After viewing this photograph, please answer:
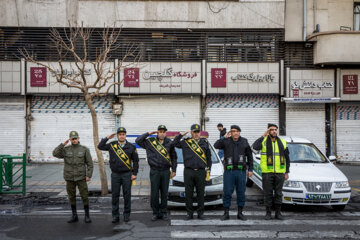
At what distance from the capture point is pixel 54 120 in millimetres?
16422

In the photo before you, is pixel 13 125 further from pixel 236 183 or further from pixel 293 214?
pixel 293 214

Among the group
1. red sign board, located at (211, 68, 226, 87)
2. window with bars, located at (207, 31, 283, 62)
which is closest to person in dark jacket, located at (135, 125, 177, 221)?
red sign board, located at (211, 68, 226, 87)

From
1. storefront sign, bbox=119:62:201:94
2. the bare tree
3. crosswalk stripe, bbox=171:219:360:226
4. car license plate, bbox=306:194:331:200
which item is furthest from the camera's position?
storefront sign, bbox=119:62:201:94

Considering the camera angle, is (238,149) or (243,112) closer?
(238,149)

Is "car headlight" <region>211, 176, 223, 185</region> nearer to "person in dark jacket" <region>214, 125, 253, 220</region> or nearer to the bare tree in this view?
"person in dark jacket" <region>214, 125, 253, 220</region>

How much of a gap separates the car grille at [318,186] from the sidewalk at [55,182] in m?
4.40

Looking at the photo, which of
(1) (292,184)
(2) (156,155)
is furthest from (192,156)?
(1) (292,184)

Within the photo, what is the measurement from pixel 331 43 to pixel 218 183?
1099 cm

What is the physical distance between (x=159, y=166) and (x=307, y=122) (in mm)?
11643

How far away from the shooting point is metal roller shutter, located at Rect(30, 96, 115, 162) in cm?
1638

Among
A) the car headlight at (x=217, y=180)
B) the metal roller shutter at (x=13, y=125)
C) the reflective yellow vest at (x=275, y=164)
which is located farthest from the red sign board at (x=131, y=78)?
the reflective yellow vest at (x=275, y=164)

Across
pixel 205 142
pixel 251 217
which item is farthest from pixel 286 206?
pixel 205 142

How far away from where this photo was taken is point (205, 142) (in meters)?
7.33

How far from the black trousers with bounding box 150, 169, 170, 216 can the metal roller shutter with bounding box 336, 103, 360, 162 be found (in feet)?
40.5
